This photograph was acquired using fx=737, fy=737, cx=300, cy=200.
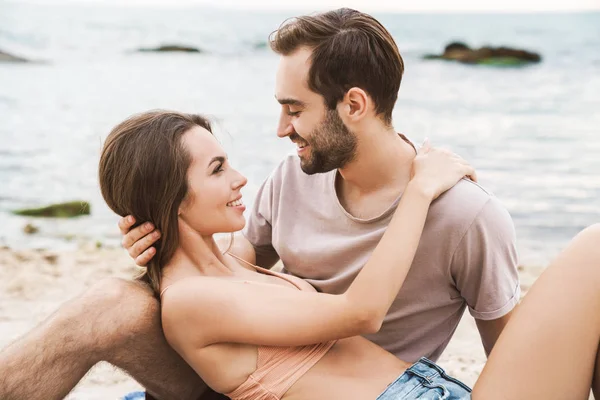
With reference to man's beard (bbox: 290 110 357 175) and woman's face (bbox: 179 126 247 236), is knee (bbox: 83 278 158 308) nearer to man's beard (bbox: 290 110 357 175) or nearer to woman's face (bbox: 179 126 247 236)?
woman's face (bbox: 179 126 247 236)

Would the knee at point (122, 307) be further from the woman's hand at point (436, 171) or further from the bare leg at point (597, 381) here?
the bare leg at point (597, 381)

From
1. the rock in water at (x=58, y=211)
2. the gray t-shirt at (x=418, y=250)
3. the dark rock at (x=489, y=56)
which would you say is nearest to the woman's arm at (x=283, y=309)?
the gray t-shirt at (x=418, y=250)

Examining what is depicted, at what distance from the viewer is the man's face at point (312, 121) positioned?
3.15m

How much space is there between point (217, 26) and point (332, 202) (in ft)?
136

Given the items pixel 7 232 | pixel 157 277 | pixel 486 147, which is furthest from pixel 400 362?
pixel 486 147

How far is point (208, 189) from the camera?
281cm

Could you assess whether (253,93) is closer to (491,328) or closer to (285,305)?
(491,328)

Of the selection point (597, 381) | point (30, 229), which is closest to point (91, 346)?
point (597, 381)

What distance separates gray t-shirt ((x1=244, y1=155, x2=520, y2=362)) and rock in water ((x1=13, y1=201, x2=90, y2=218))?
6.08 metres

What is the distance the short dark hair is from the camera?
312 cm

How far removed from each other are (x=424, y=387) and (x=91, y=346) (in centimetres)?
120

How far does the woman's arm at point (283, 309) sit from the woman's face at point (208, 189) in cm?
30

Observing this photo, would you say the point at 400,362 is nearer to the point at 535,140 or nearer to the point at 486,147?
the point at 486,147

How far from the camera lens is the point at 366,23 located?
10.4 feet
